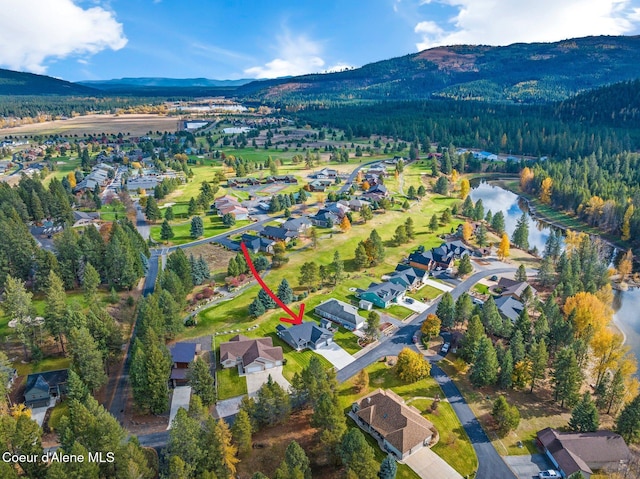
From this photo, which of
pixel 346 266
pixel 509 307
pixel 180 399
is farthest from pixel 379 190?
pixel 180 399

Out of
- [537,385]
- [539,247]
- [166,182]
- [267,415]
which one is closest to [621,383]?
[537,385]

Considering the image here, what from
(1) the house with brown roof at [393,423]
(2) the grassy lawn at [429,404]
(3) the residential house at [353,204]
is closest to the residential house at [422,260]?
(2) the grassy lawn at [429,404]

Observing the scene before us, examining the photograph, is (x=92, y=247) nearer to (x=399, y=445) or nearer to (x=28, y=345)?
(x=28, y=345)

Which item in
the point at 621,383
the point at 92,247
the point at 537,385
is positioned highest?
the point at 92,247

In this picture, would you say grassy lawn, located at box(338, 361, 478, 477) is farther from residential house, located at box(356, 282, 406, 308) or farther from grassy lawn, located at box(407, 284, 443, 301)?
grassy lawn, located at box(407, 284, 443, 301)

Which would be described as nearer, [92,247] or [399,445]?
[399,445]
